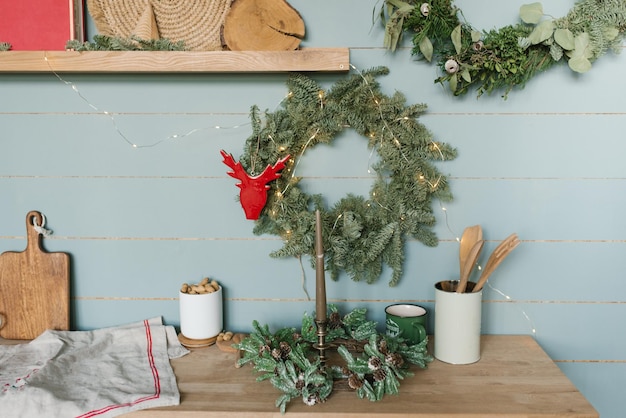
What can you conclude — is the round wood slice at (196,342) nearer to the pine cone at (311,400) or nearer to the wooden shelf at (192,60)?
the pine cone at (311,400)

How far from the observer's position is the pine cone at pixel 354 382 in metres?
0.95

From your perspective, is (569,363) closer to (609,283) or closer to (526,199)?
(609,283)

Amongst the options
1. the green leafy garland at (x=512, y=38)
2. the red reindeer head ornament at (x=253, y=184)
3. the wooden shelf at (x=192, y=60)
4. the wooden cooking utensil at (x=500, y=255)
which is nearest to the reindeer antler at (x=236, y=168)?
the red reindeer head ornament at (x=253, y=184)

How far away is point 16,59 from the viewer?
1.12 metres

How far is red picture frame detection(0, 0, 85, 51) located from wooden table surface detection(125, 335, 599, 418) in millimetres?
770

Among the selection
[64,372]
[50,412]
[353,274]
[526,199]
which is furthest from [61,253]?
[526,199]

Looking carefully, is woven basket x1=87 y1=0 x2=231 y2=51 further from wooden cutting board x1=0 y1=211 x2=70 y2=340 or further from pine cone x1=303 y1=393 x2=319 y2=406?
pine cone x1=303 y1=393 x2=319 y2=406

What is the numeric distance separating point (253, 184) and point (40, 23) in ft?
1.99

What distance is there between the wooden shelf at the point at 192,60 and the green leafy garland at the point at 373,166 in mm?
78

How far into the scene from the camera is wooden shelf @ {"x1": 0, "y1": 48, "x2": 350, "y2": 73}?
3.59ft

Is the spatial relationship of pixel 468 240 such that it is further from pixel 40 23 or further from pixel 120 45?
pixel 40 23

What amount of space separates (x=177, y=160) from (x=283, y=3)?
0.43m

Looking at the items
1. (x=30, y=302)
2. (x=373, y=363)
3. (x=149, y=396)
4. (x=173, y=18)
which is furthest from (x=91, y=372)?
(x=173, y=18)

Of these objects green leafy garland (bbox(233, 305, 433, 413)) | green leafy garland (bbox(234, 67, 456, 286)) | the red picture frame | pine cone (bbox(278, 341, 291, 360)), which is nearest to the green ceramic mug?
green leafy garland (bbox(233, 305, 433, 413))
